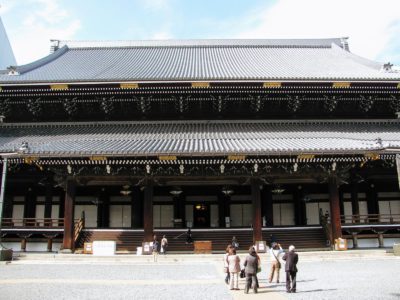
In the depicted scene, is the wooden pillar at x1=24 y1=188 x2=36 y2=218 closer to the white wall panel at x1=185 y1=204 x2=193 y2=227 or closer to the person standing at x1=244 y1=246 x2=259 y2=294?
the white wall panel at x1=185 y1=204 x2=193 y2=227

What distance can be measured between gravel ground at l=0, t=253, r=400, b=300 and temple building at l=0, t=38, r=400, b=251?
359 cm

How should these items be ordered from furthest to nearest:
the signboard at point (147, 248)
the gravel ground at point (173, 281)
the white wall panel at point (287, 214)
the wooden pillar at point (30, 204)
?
the white wall panel at point (287, 214), the wooden pillar at point (30, 204), the signboard at point (147, 248), the gravel ground at point (173, 281)

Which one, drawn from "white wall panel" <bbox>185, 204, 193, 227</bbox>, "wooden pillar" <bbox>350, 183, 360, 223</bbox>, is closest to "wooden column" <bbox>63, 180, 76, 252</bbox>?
"white wall panel" <bbox>185, 204, 193, 227</bbox>

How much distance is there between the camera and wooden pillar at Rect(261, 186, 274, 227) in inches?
902

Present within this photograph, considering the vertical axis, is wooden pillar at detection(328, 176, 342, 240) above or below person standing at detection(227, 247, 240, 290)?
above

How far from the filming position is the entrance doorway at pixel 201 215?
77.7 feet

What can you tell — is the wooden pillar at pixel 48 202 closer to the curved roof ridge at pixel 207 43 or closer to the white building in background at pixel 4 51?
the curved roof ridge at pixel 207 43

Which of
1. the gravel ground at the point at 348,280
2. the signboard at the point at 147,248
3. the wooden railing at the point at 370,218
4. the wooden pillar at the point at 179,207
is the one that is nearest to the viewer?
the gravel ground at the point at 348,280

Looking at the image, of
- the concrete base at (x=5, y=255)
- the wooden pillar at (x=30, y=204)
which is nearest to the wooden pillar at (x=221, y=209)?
the wooden pillar at (x=30, y=204)

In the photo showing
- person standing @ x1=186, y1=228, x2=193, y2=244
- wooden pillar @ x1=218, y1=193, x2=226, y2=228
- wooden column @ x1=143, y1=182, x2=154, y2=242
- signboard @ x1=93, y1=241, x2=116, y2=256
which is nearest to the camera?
signboard @ x1=93, y1=241, x2=116, y2=256

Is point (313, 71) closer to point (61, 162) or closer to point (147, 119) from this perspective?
point (147, 119)

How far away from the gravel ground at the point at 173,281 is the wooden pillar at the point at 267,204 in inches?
242

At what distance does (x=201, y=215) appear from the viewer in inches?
938

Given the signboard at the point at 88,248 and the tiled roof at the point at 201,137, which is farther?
the signboard at the point at 88,248
